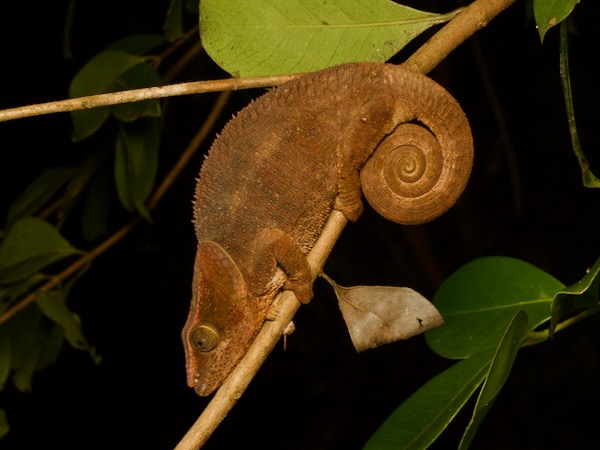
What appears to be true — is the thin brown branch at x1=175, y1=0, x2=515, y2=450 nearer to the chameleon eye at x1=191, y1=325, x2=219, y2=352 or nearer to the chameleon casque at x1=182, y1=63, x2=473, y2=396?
the chameleon casque at x1=182, y1=63, x2=473, y2=396

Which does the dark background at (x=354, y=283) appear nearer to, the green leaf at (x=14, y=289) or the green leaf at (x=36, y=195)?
the green leaf at (x=36, y=195)

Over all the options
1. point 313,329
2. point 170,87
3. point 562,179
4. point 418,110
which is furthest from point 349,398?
point 170,87

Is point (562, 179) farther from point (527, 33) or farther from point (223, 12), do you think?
point (223, 12)

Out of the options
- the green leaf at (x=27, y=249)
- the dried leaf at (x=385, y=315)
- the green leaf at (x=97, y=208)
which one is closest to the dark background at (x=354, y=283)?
the green leaf at (x=97, y=208)

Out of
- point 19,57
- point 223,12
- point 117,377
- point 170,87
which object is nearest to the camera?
point 170,87

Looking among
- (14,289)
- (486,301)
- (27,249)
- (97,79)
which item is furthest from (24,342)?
(486,301)

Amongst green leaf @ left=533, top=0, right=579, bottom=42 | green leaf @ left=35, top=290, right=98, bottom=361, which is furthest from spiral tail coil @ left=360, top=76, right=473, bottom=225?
green leaf @ left=35, top=290, right=98, bottom=361
